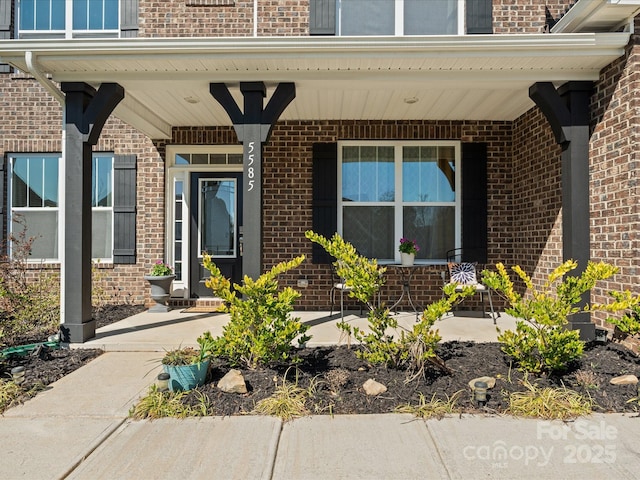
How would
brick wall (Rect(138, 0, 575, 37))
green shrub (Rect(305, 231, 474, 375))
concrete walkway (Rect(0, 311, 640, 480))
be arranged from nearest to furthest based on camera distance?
concrete walkway (Rect(0, 311, 640, 480)), green shrub (Rect(305, 231, 474, 375)), brick wall (Rect(138, 0, 575, 37))

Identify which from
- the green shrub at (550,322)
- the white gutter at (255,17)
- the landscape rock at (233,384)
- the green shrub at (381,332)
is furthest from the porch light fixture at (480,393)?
the white gutter at (255,17)

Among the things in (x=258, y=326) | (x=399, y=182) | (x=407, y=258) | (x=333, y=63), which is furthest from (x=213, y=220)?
(x=258, y=326)

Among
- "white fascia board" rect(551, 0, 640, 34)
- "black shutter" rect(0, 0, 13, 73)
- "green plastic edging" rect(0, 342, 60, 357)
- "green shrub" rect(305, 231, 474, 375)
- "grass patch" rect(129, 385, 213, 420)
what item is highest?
"black shutter" rect(0, 0, 13, 73)

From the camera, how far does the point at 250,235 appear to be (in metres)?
4.38

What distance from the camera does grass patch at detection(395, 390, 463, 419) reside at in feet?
9.59

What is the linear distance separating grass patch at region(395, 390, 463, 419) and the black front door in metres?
4.20

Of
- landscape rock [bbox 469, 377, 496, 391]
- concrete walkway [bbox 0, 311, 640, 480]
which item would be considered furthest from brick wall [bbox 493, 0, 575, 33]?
concrete walkway [bbox 0, 311, 640, 480]

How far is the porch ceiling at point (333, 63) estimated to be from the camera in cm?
410

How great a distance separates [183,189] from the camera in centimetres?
673

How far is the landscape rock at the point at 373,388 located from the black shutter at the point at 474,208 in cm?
365

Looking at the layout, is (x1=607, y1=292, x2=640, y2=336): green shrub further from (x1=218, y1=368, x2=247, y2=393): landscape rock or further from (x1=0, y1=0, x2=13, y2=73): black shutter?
(x1=0, y1=0, x2=13, y2=73): black shutter

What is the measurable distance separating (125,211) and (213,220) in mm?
1401

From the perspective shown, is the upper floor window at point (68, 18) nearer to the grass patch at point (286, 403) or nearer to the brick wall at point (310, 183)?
the brick wall at point (310, 183)

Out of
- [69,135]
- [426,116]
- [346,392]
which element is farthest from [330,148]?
[346,392]
